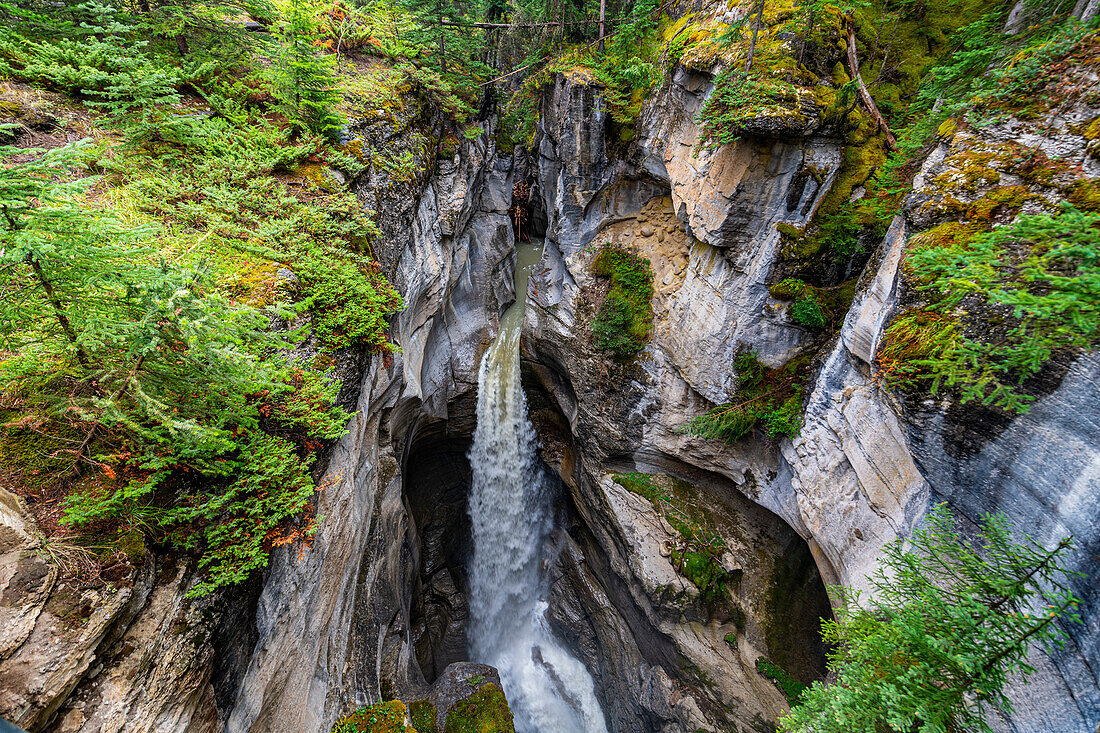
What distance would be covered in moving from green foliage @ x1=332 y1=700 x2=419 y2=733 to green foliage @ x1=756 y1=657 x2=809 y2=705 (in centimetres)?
728

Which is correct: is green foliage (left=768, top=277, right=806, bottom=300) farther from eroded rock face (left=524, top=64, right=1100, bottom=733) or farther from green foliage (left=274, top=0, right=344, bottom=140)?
green foliage (left=274, top=0, right=344, bottom=140)

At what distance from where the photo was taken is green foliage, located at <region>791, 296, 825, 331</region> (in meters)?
7.72

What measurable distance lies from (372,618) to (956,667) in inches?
349

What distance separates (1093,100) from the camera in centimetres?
381

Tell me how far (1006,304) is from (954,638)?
316cm

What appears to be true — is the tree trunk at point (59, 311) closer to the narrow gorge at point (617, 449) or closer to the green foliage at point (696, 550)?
the narrow gorge at point (617, 449)

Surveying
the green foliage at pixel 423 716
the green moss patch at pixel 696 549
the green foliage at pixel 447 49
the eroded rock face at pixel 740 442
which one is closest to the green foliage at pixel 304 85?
the green foliage at pixel 447 49

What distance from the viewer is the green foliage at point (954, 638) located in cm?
341

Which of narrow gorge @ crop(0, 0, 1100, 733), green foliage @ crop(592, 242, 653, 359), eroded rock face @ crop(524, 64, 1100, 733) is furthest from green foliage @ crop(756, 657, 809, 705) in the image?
green foliage @ crop(592, 242, 653, 359)

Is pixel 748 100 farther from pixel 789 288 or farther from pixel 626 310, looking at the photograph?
pixel 626 310

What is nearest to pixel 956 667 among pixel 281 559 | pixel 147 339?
pixel 281 559

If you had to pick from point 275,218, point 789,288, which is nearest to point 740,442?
point 789,288

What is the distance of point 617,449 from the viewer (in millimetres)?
11523

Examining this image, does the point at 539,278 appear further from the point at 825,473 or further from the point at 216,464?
the point at 216,464
